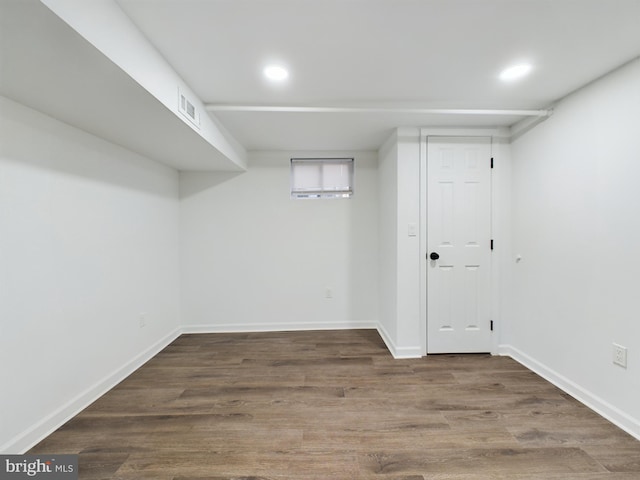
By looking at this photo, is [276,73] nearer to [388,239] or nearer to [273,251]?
[388,239]

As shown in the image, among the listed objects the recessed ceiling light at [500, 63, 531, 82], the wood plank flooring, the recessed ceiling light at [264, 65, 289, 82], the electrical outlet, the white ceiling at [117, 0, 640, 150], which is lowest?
the wood plank flooring

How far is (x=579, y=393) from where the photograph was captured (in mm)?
2033

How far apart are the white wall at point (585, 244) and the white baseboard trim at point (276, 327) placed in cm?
175

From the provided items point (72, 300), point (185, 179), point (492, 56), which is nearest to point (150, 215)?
point (185, 179)

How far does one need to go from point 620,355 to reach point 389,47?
2511 millimetres

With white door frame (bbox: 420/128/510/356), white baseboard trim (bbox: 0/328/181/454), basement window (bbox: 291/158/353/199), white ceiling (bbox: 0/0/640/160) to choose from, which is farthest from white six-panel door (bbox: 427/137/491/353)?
white baseboard trim (bbox: 0/328/181/454)

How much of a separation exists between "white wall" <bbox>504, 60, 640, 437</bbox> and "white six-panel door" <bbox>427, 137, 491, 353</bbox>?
315 millimetres

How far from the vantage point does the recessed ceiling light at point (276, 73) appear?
5.69 feet

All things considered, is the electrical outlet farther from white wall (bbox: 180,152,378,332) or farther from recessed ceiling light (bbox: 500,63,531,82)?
white wall (bbox: 180,152,378,332)

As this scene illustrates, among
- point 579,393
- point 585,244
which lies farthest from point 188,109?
point 579,393

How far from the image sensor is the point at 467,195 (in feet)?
8.96

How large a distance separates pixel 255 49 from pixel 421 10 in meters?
0.92

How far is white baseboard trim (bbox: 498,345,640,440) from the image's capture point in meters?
1.71

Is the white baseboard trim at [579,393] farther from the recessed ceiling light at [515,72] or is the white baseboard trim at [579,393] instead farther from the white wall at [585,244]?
the recessed ceiling light at [515,72]
